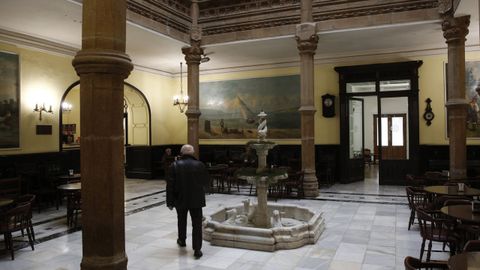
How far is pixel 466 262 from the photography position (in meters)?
3.02

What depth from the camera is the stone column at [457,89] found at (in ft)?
28.3

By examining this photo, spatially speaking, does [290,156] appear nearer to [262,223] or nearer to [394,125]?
[394,125]

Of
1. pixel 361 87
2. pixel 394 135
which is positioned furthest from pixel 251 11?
pixel 394 135

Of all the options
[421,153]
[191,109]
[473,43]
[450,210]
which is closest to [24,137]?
[191,109]

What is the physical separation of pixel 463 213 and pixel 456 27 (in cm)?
562

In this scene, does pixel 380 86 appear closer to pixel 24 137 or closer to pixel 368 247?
pixel 368 247

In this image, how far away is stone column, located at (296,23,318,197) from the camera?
1012cm

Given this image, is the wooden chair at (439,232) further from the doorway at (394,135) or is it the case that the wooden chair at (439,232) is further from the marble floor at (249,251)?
the doorway at (394,135)

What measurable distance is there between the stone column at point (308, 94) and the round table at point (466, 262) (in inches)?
279

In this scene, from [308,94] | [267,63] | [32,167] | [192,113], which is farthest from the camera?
[267,63]

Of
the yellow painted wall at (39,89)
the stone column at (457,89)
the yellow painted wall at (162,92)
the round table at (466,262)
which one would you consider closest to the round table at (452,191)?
the stone column at (457,89)

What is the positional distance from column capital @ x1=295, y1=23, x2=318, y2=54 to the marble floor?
4.10m

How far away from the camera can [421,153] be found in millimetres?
12383

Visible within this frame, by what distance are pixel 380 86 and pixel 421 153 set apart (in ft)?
8.35
